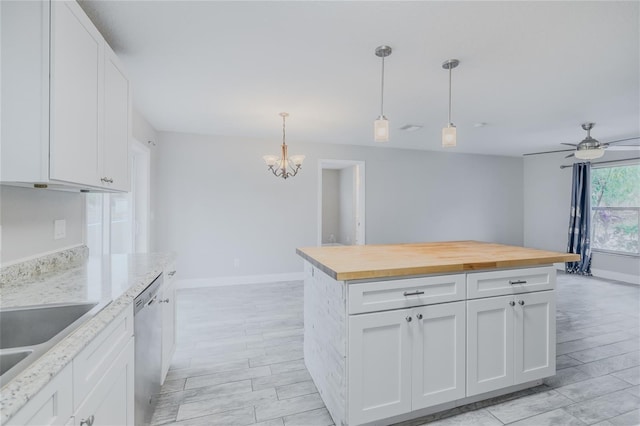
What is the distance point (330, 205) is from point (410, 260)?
7.07 m

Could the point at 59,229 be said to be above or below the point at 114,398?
above

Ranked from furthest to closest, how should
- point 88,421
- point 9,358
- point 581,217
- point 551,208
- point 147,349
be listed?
point 551,208, point 581,217, point 147,349, point 88,421, point 9,358

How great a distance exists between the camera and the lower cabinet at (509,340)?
182cm

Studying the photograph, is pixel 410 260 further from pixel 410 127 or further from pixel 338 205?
pixel 338 205

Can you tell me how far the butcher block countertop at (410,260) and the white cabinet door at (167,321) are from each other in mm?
967

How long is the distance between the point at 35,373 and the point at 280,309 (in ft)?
10.2

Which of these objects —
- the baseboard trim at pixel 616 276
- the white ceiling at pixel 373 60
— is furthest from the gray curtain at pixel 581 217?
the white ceiling at pixel 373 60

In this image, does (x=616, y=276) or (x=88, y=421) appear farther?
(x=616, y=276)

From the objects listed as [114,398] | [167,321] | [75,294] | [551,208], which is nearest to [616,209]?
[551,208]

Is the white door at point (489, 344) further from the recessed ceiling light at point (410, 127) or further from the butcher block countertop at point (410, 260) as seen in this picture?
the recessed ceiling light at point (410, 127)

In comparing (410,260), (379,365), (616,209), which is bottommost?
(379,365)

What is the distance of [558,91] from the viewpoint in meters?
2.95

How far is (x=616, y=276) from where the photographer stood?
5.23 meters

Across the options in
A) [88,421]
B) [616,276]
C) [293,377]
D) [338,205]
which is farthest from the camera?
[338,205]
